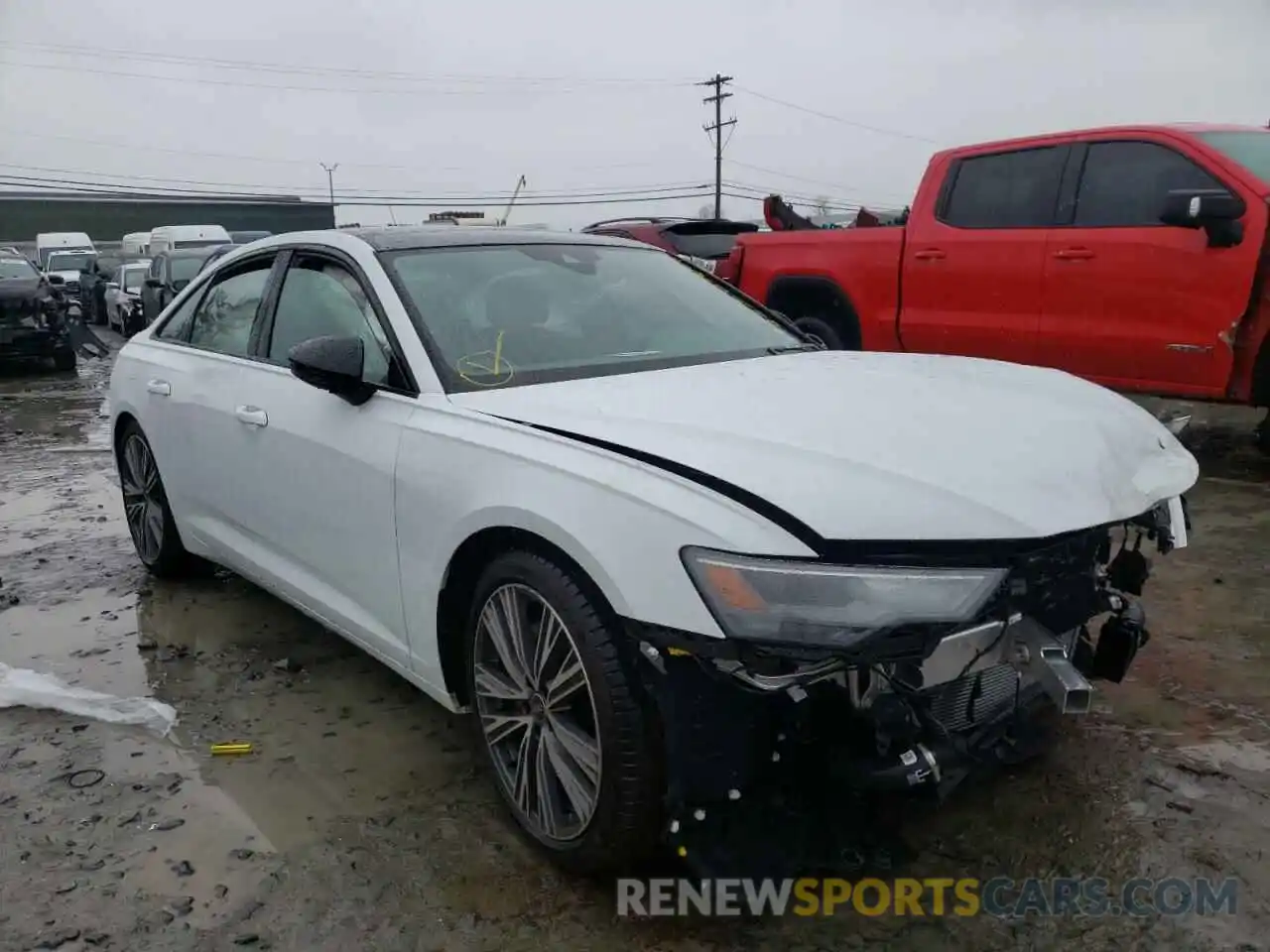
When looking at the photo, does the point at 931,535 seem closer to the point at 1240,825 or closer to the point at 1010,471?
the point at 1010,471

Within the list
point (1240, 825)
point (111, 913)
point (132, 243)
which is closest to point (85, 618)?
point (111, 913)

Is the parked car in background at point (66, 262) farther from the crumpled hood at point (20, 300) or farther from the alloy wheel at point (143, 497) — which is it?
the alloy wheel at point (143, 497)

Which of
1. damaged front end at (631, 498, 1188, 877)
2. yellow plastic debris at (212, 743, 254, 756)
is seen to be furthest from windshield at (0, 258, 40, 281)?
damaged front end at (631, 498, 1188, 877)

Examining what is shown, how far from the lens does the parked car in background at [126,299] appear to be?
18531 mm

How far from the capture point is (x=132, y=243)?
3100cm

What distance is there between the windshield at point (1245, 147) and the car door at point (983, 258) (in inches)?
31.4

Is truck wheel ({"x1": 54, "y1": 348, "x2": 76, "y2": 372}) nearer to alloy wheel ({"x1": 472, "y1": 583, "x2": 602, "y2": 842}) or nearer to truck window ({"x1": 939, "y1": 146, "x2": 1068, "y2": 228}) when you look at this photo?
truck window ({"x1": 939, "y1": 146, "x2": 1068, "y2": 228})

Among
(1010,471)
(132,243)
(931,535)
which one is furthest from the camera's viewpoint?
(132,243)

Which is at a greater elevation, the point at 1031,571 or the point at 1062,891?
the point at 1031,571

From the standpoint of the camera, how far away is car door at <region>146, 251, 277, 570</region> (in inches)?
151

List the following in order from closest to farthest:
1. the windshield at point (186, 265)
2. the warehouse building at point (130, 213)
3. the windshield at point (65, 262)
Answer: the windshield at point (186, 265) < the windshield at point (65, 262) < the warehouse building at point (130, 213)

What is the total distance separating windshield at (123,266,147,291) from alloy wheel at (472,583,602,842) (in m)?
19.6

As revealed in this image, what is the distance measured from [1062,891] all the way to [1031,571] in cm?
82

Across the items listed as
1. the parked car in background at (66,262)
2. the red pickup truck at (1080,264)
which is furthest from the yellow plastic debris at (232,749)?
the parked car in background at (66,262)
